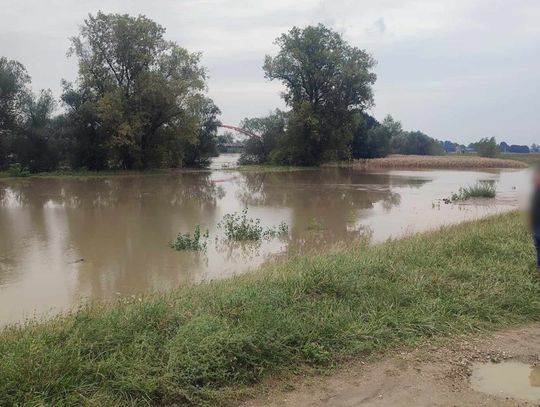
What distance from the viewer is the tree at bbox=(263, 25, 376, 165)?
47750mm

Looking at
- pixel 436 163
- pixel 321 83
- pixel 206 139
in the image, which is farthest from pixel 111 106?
pixel 436 163

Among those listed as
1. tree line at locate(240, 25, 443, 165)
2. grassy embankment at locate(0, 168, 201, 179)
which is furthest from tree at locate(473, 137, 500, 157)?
grassy embankment at locate(0, 168, 201, 179)

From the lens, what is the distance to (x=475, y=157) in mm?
61781

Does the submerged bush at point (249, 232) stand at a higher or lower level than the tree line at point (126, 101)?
lower

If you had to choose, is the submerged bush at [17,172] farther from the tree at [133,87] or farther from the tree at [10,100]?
the tree at [133,87]

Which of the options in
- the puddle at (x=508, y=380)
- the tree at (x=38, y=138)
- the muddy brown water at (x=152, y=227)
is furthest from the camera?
the tree at (x=38, y=138)

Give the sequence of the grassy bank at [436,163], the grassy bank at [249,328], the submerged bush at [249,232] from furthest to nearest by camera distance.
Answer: the grassy bank at [436,163]
the submerged bush at [249,232]
the grassy bank at [249,328]

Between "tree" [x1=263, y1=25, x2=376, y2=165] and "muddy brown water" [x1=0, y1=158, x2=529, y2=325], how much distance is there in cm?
2083

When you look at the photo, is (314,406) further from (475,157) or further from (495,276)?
(475,157)

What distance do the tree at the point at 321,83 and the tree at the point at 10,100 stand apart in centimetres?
2312

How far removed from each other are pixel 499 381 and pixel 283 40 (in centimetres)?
4974

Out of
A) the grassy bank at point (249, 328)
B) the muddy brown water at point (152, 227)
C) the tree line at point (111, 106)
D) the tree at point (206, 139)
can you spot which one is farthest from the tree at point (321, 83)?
the grassy bank at point (249, 328)

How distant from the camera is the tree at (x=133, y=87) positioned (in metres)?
36.1

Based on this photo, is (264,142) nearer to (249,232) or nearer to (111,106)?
(111,106)
